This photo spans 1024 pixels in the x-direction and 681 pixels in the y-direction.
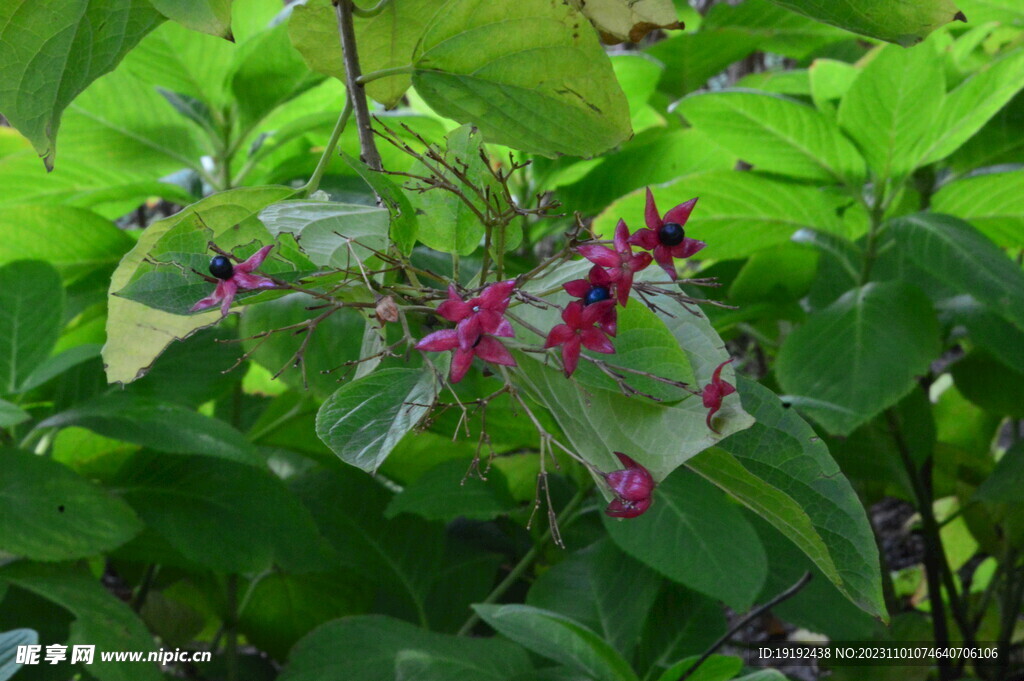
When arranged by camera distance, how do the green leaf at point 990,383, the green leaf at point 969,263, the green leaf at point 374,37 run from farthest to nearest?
the green leaf at point 990,383 < the green leaf at point 969,263 < the green leaf at point 374,37

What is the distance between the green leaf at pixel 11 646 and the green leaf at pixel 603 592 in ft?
1.27

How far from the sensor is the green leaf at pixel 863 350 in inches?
29.4

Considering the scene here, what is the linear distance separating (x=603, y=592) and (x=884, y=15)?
1.71 ft

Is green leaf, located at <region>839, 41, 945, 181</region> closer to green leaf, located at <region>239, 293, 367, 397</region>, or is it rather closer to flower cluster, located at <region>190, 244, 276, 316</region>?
green leaf, located at <region>239, 293, 367, 397</region>

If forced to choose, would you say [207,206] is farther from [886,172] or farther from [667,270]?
[886,172]

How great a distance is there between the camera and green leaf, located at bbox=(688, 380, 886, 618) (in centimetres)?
38

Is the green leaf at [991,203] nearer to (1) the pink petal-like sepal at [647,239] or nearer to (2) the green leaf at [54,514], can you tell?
(1) the pink petal-like sepal at [647,239]

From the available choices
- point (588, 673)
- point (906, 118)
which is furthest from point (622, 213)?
point (588, 673)

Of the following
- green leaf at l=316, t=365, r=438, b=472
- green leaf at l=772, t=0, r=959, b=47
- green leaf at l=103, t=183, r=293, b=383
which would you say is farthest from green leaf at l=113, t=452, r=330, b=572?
green leaf at l=772, t=0, r=959, b=47

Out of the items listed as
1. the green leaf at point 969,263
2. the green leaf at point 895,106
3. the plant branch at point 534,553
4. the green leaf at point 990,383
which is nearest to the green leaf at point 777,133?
the green leaf at point 895,106

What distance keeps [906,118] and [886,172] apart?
0.06 meters

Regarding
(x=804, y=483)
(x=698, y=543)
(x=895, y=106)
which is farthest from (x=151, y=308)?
(x=895, y=106)

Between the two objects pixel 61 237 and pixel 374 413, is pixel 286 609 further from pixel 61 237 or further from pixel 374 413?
pixel 374 413

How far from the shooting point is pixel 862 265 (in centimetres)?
90
